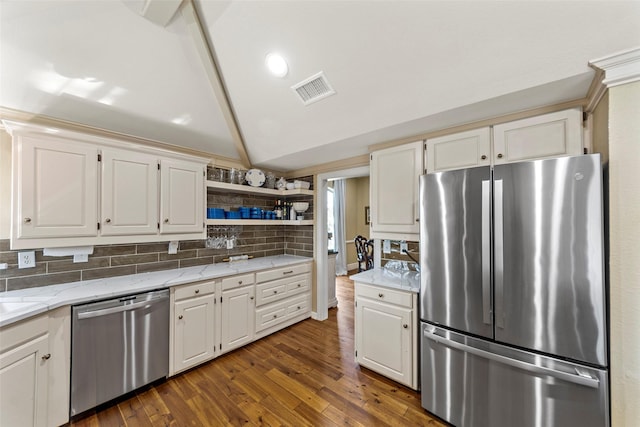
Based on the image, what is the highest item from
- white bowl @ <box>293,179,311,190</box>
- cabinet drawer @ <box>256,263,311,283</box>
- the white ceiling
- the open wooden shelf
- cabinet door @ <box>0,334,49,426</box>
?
the white ceiling

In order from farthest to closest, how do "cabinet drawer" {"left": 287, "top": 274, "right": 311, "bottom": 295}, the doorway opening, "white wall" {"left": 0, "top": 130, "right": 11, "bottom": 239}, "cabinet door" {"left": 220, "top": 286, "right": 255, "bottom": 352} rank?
the doorway opening < "cabinet drawer" {"left": 287, "top": 274, "right": 311, "bottom": 295} < "cabinet door" {"left": 220, "top": 286, "right": 255, "bottom": 352} < "white wall" {"left": 0, "top": 130, "right": 11, "bottom": 239}

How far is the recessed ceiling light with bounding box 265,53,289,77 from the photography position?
192cm

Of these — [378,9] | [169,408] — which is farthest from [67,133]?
[378,9]

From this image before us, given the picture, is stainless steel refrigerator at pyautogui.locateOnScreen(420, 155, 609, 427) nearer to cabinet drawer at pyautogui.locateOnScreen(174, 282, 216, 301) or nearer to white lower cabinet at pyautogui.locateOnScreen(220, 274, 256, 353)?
white lower cabinet at pyautogui.locateOnScreen(220, 274, 256, 353)

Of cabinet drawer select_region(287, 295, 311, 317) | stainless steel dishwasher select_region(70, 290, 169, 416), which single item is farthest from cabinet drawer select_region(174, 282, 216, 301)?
cabinet drawer select_region(287, 295, 311, 317)

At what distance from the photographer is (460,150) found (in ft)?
6.68

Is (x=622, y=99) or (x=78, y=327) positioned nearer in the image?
(x=622, y=99)

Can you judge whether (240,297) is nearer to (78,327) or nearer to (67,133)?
(78,327)

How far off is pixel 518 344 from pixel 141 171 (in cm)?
326

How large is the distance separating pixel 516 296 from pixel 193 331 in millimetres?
2689

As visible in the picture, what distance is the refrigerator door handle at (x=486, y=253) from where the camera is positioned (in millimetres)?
1553

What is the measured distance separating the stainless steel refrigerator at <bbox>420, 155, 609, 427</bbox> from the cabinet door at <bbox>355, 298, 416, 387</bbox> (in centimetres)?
22

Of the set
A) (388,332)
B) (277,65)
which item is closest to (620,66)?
(277,65)

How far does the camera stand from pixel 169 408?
1868mm
